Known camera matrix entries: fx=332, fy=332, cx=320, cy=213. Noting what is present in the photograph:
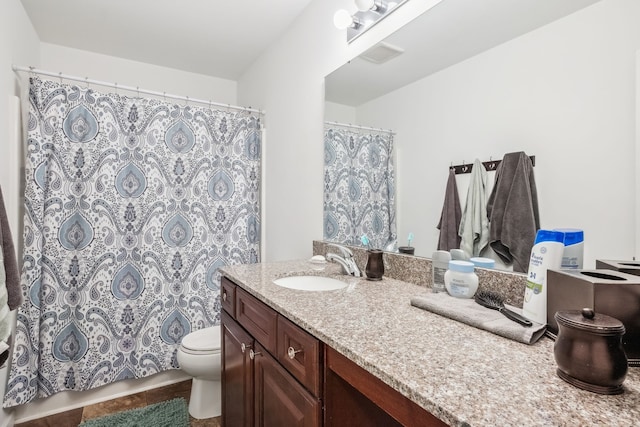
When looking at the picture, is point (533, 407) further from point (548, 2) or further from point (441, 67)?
point (441, 67)

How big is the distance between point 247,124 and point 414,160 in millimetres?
1524

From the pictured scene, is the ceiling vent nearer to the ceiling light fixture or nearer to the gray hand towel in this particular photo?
the ceiling light fixture

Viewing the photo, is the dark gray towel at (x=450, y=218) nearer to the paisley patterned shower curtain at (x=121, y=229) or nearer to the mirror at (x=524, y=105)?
the mirror at (x=524, y=105)

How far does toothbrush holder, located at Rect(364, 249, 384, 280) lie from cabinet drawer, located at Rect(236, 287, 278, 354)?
0.48m

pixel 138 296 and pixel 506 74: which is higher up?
pixel 506 74

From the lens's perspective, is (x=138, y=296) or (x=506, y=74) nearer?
(x=506, y=74)

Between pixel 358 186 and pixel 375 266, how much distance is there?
523mm

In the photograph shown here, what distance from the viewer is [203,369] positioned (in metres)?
1.83

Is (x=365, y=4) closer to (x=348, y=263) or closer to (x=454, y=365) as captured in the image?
(x=348, y=263)

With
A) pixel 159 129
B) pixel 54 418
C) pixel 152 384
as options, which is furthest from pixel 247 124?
→ pixel 54 418

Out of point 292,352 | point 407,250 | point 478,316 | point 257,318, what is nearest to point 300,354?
point 292,352

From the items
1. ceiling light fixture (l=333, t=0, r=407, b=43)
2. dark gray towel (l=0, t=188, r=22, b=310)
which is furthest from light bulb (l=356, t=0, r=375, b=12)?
dark gray towel (l=0, t=188, r=22, b=310)

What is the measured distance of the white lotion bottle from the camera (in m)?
0.80

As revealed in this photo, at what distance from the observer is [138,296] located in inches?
84.4
